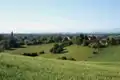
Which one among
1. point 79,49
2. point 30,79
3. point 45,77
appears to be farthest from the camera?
point 79,49

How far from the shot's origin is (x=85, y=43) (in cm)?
13512

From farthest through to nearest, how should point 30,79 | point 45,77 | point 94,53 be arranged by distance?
point 94,53, point 45,77, point 30,79

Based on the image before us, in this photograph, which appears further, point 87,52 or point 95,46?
point 95,46

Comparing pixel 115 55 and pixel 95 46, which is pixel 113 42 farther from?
pixel 115 55

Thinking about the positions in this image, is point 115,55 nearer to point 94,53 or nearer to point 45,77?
point 94,53

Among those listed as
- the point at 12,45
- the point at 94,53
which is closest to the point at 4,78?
the point at 94,53

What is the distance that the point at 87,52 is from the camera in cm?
11000

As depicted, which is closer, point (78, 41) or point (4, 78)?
point (4, 78)

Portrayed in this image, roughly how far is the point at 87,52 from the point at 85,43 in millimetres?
25439

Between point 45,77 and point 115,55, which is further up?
point 45,77

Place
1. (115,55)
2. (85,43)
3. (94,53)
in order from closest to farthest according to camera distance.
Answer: (115,55) < (94,53) < (85,43)

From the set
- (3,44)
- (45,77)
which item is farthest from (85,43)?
(45,77)

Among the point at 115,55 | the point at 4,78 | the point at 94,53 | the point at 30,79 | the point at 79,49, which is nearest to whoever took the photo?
the point at 4,78

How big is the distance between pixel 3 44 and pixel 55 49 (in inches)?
1400
